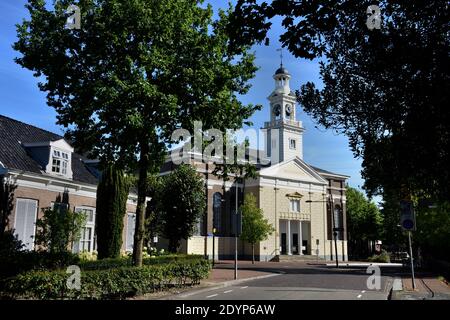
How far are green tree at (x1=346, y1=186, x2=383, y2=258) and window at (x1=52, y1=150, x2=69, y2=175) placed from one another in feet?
181

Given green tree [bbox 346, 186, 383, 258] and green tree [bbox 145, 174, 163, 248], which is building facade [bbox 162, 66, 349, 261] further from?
green tree [bbox 346, 186, 383, 258]

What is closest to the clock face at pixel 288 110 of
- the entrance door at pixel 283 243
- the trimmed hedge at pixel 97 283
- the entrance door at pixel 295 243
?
the entrance door at pixel 295 243

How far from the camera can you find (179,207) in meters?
40.9

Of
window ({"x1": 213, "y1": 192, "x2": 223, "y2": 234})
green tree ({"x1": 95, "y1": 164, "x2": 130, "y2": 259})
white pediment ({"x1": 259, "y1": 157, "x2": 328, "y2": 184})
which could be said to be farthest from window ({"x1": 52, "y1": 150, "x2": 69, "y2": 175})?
white pediment ({"x1": 259, "y1": 157, "x2": 328, "y2": 184})

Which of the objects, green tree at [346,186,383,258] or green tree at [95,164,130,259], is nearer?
green tree at [95,164,130,259]

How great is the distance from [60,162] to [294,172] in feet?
128

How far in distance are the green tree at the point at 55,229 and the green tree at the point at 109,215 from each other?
377 cm

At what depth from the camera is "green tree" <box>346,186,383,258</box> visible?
71.7m

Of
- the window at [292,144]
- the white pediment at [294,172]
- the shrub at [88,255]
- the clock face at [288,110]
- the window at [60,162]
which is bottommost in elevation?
the shrub at [88,255]

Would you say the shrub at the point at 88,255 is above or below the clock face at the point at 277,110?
below

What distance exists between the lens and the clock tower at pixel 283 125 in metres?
61.6

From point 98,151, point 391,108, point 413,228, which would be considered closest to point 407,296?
point 413,228

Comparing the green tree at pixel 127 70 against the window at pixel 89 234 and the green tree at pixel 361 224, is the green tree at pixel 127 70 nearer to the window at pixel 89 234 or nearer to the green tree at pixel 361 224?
the window at pixel 89 234
